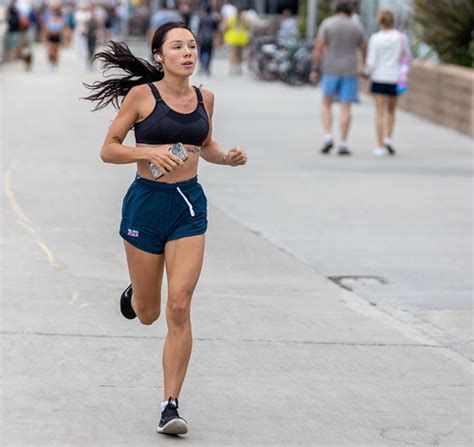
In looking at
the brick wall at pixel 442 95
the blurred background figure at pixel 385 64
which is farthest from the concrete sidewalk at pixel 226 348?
the brick wall at pixel 442 95

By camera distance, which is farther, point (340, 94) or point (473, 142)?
point (473, 142)

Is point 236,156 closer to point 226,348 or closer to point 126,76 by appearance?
point 126,76

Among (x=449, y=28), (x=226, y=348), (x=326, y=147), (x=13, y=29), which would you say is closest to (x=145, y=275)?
(x=226, y=348)

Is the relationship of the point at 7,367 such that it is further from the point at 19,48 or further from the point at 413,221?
the point at 19,48

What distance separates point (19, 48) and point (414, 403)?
30635 mm

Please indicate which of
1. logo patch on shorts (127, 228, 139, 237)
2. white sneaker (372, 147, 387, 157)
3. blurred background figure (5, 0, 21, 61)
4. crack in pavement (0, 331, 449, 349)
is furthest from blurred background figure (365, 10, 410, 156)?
blurred background figure (5, 0, 21, 61)

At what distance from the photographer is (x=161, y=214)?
20.0ft

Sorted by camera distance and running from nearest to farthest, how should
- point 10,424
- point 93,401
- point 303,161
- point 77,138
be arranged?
point 10,424, point 93,401, point 303,161, point 77,138

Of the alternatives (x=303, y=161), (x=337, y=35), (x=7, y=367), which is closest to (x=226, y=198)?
(x=303, y=161)

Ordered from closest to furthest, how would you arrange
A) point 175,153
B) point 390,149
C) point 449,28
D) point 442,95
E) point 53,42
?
point 175,153
point 390,149
point 442,95
point 449,28
point 53,42

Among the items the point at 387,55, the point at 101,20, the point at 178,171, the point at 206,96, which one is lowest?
the point at 101,20

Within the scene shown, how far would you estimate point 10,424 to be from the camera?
6027 millimetres

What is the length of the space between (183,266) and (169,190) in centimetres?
34

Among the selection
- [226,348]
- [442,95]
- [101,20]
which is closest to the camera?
[226,348]
